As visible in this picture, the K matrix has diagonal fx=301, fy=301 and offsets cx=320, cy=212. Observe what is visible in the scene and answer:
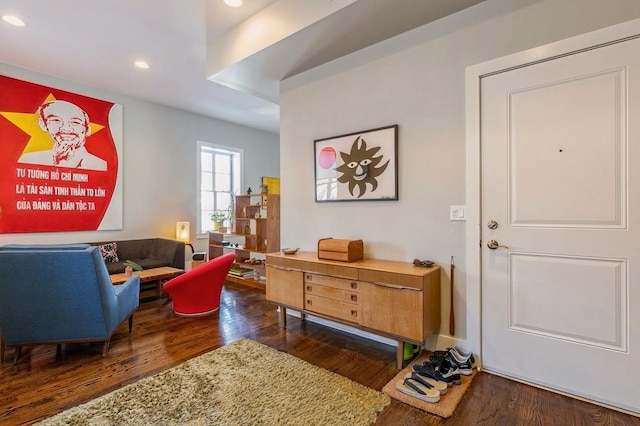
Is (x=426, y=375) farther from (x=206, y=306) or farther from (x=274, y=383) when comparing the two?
(x=206, y=306)

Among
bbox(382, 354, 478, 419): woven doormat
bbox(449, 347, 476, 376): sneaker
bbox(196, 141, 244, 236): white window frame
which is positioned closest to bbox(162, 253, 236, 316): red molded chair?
bbox(382, 354, 478, 419): woven doormat

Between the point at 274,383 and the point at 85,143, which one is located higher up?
the point at 85,143

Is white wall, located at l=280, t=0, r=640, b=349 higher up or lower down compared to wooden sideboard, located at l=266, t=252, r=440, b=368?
higher up

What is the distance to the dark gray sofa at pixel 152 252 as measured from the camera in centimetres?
451

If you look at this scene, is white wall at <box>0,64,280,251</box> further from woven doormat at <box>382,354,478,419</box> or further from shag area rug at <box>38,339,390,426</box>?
woven doormat at <box>382,354,478,419</box>

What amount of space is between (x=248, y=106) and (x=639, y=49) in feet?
15.7

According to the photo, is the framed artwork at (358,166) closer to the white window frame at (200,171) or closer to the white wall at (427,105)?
the white wall at (427,105)

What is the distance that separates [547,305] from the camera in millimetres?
1988

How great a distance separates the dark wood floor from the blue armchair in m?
0.23

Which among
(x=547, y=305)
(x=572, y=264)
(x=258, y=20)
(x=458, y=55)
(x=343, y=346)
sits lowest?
(x=343, y=346)

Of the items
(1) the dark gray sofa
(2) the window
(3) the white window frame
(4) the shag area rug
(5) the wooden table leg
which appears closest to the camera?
(4) the shag area rug

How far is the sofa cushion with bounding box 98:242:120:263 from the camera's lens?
430 cm

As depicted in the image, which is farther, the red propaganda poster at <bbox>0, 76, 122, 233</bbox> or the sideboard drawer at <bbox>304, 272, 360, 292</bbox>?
the red propaganda poster at <bbox>0, 76, 122, 233</bbox>

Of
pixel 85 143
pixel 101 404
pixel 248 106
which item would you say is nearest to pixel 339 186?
pixel 101 404
